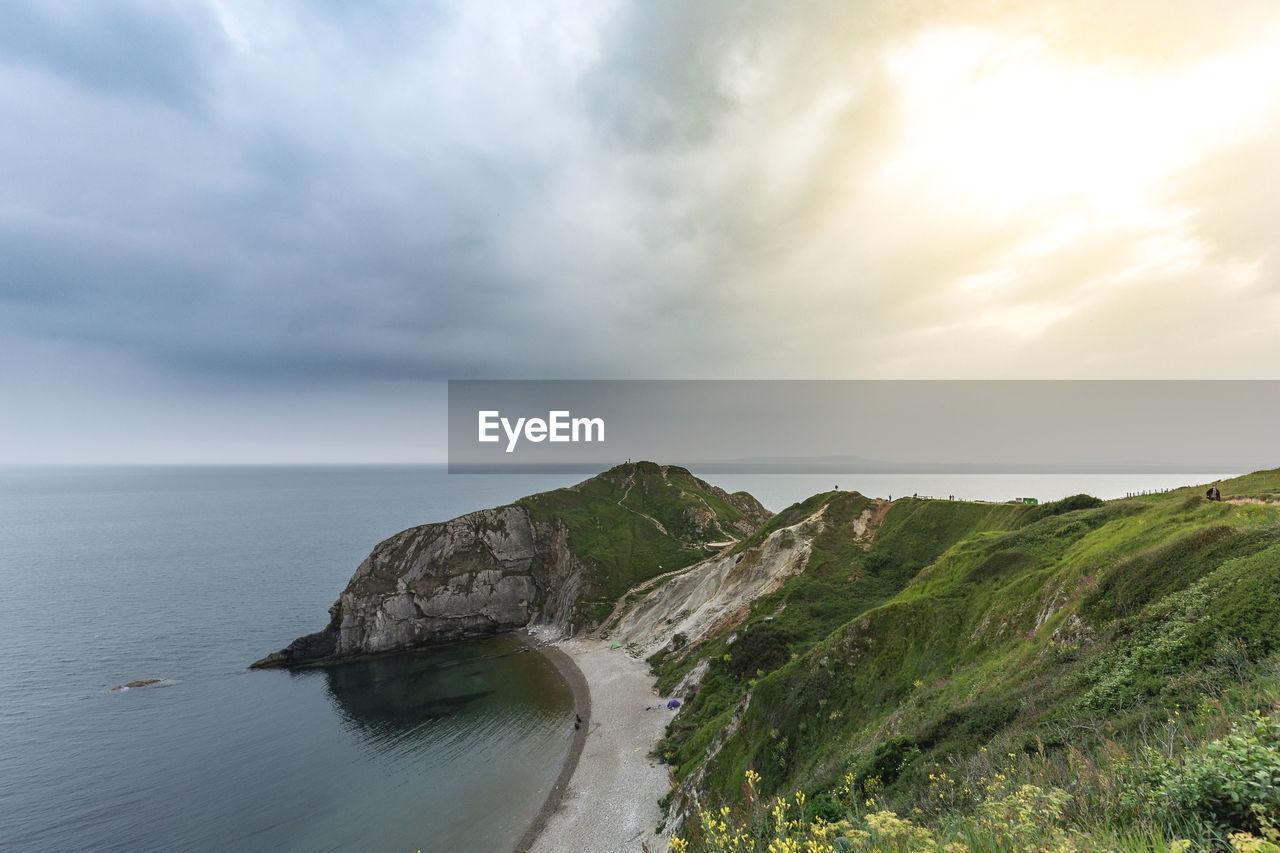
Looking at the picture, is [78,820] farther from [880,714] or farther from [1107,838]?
[1107,838]

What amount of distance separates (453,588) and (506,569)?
12.4 metres

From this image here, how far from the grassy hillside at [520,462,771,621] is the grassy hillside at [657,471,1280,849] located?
188ft

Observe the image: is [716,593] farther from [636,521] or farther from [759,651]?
[636,521]

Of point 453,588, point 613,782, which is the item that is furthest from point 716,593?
point 453,588

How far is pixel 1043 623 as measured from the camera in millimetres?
26281

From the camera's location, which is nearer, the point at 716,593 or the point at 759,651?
the point at 759,651

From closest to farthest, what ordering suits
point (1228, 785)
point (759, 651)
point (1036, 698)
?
point (1228, 785) → point (1036, 698) → point (759, 651)

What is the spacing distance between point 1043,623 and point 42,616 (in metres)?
175

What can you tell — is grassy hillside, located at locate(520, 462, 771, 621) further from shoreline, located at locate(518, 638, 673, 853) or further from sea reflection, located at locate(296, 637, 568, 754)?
shoreline, located at locate(518, 638, 673, 853)

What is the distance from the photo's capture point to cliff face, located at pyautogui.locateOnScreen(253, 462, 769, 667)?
3686 inches

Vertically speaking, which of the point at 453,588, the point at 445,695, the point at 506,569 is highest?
the point at 506,569

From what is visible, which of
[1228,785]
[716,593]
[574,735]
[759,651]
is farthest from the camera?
[716,593]

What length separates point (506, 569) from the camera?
359 feet

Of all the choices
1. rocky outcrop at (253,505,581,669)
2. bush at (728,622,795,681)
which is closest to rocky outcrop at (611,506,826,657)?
bush at (728,622,795,681)
